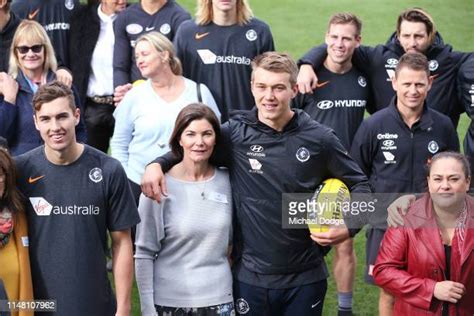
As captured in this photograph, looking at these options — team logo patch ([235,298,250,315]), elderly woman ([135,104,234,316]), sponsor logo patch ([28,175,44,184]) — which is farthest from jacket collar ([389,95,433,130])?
sponsor logo patch ([28,175,44,184])

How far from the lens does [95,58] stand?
8.15 metres

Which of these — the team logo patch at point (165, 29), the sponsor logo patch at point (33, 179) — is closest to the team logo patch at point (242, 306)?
the sponsor logo patch at point (33, 179)

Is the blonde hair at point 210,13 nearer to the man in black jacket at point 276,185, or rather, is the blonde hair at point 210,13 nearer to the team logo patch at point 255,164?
the man in black jacket at point 276,185

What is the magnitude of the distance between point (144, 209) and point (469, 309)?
1.91 meters

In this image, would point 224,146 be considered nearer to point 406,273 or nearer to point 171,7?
point 406,273

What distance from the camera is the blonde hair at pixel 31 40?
6930 mm

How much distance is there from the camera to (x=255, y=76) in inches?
222

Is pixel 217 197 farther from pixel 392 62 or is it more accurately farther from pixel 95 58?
pixel 95 58

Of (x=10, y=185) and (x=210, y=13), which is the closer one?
(x=10, y=185)

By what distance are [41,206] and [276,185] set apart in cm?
129

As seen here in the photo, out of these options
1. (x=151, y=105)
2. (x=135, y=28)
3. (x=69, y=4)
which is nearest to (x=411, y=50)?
(x=151, y=105)

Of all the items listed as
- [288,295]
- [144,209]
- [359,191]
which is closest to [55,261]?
[144,209]

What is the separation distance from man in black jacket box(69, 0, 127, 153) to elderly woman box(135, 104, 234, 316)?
2703mm

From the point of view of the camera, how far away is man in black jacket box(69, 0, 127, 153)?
8156 millimetres
